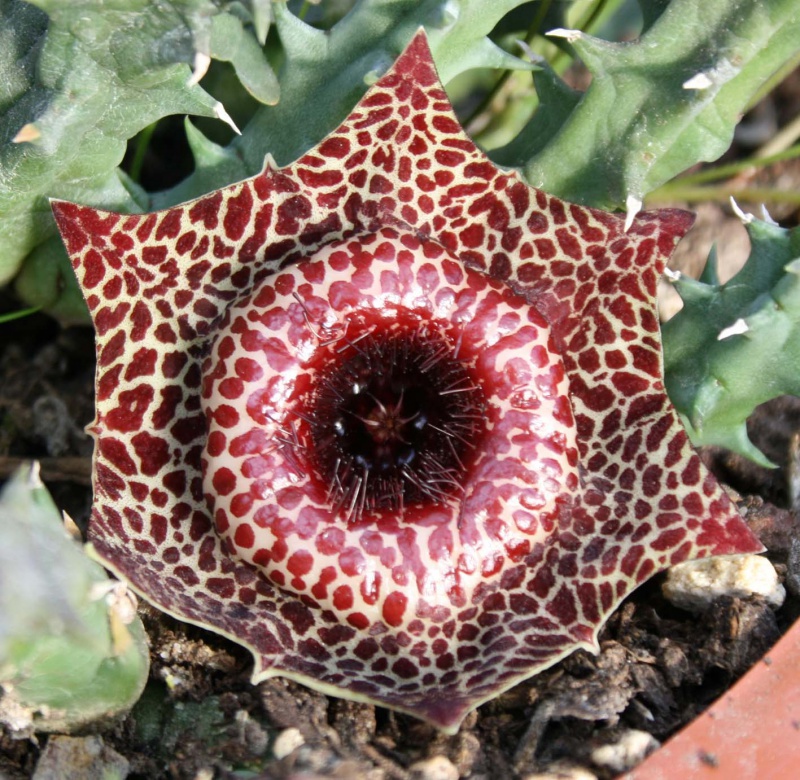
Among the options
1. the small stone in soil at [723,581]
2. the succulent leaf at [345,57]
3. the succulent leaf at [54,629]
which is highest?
the succulent leaf at [345,57]

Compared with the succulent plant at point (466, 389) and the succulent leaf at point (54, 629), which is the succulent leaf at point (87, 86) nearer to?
the succulent plant at point (466, 389)

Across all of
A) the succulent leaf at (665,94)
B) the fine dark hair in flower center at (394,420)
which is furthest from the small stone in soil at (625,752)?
the succulent leaf at (665,94)

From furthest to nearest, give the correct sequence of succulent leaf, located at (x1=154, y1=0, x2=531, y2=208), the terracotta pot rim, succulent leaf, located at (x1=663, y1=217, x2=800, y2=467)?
succulent leaf, located at (x1=154, y1=0, x2=531, y2=208)
succulent leaf, located at (x1=663, y1=217, x2=800, y2=467)
the terracotta pot rim

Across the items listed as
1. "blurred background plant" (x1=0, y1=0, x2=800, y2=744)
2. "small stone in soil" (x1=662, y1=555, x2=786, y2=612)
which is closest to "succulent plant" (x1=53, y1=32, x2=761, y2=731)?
"blurred background plant" (x1=0, y1=0, x2=800, y2=744)

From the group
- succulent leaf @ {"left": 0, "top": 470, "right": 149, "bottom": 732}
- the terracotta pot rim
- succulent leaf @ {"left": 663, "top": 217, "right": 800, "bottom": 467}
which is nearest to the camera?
succulent leaf @ {"left": 0, "top": 470, "right": 149, "bottom": 732}

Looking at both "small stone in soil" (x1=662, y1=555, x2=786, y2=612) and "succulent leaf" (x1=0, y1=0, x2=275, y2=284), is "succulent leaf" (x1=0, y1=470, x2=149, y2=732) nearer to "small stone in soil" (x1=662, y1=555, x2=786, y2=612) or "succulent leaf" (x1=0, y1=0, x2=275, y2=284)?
"succulent leaf" (x1=0, y1=0, x2=275, y2=284)

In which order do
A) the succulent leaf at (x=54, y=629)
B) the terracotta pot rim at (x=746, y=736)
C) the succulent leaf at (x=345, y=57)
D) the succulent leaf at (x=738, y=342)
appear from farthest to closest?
the succulent leaf at (x=345, y=57), the succulent leaf at (x=738, y=342), the terracotta pot rim at (x=746, y=736), the succulent leaf at (x=54, y=629)

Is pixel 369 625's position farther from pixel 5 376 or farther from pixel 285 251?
pixel 5 376
